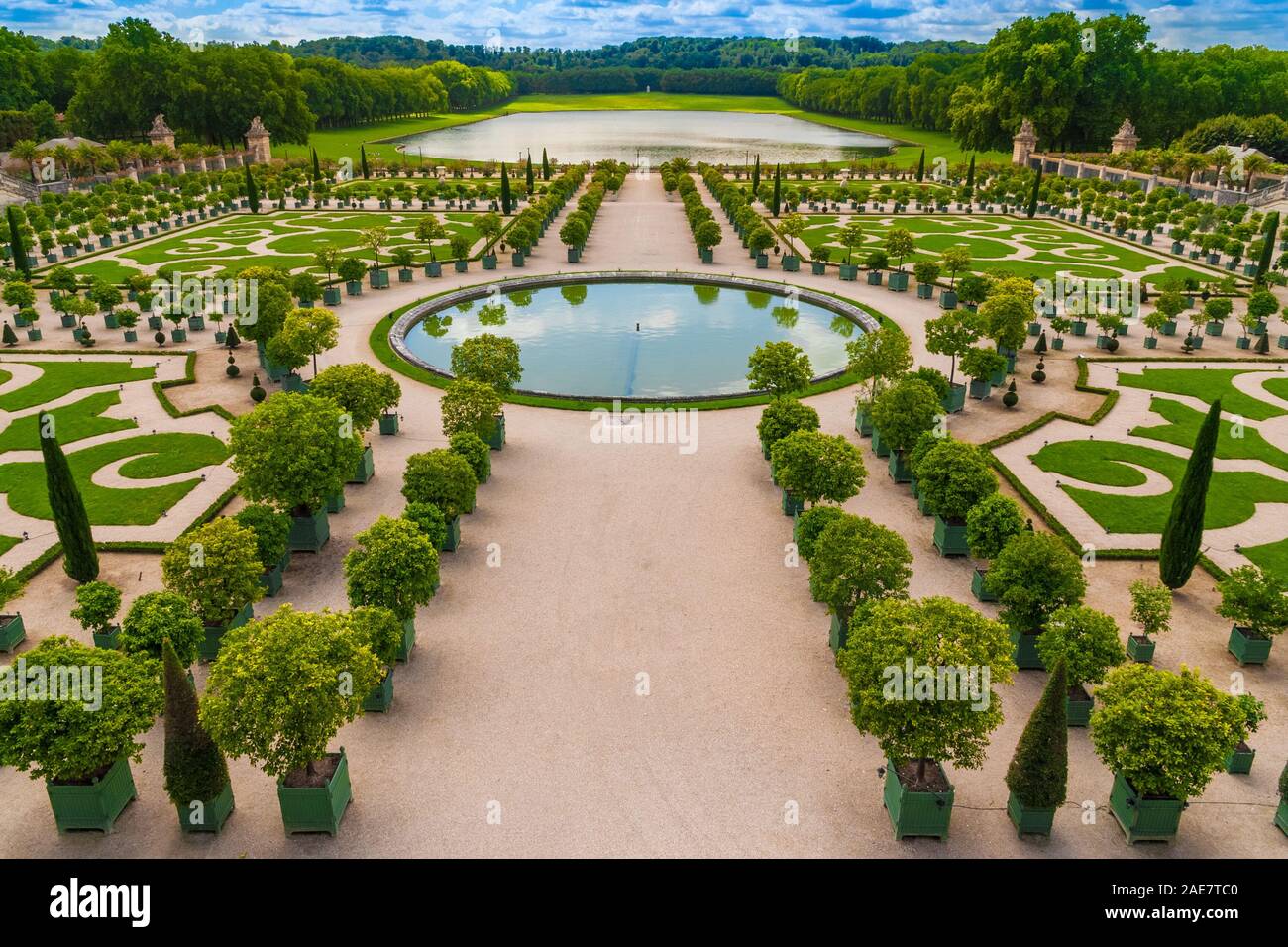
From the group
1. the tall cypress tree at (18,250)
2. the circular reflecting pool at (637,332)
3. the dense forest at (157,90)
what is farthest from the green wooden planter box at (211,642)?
the dense forest at (157,90)

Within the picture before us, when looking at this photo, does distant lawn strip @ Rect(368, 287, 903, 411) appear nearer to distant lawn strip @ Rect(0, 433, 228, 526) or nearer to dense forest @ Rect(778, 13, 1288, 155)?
distant lawn strip @ Rect(0, 433, 228, 526)

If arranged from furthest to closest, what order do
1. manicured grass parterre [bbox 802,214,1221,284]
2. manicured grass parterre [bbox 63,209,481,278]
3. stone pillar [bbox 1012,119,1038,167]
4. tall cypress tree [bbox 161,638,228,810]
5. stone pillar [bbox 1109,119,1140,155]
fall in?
stone pillar [bbox 1012,119,1038,167] → stone pillar [bbox 1109,119,1140,155] → manicured grass parterre [bbox 802,214,1221,284] → manicured grass parterre [bbox 63,209,481,278] → tall cypress tree [bbox 161,638,228,810]

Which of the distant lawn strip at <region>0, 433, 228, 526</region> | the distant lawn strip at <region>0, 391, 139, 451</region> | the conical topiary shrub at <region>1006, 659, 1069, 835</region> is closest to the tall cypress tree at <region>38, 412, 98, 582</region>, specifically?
the distant lawn strip at <region>0, 433, 228, 526</region>

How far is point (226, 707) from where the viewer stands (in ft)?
59.1

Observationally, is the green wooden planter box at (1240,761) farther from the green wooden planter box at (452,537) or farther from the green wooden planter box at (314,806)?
the green wooden planter box at (452,537)

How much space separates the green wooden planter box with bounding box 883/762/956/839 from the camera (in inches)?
723

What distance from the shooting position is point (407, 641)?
24.4m

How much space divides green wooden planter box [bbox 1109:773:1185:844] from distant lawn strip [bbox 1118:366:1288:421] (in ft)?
103

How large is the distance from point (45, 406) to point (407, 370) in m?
17.4

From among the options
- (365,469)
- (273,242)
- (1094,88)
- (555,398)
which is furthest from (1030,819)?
(1094,88)

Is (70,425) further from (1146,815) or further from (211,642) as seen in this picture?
(1146,815)

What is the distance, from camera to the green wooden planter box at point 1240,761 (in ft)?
66.8

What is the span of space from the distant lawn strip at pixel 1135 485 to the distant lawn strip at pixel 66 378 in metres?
46.2
